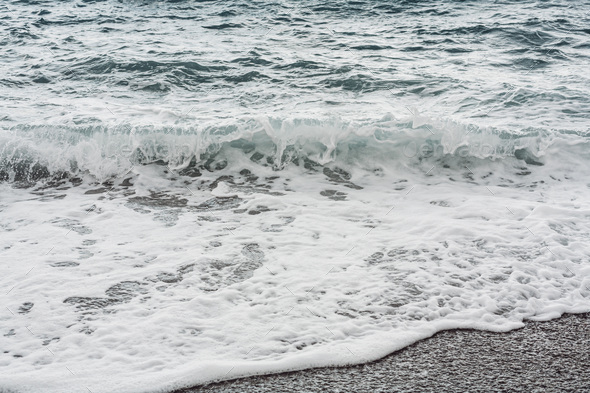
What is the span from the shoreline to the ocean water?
0.28 feet

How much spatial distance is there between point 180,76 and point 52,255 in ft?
16.3

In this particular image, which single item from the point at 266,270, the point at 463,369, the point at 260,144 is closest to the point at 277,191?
the point at 260,144

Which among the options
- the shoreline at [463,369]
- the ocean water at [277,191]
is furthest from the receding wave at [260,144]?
the shoreline at [463,369]

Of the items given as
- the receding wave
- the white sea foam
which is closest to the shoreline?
the white sea foam

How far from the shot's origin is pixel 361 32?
10.5 m

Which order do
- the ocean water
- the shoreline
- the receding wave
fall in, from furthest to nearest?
1. the receding wave
2. the ocean water
3. the shoreline

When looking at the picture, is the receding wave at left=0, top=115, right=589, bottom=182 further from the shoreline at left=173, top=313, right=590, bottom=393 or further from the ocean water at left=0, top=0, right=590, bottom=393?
the shoreline at left=173, top=313, right=590, bottom=393

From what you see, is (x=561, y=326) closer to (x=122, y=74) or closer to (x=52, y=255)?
(x=52, y=255)

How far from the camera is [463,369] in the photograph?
277 centimetres

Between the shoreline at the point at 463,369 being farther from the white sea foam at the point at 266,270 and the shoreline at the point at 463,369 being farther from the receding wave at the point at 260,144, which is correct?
the receding wave at the point at 260,144

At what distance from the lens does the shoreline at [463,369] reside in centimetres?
265

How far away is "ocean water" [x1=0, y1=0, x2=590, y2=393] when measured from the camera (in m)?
3.09

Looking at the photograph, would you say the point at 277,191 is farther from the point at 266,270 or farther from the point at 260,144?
the point at 266,270

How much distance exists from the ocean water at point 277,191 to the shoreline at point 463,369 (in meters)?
0.09
